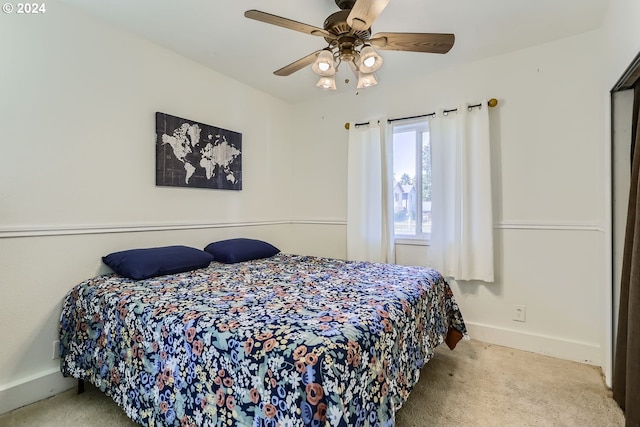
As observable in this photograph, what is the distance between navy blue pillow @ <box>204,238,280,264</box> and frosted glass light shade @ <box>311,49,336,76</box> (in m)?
1.56

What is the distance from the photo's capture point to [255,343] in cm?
111

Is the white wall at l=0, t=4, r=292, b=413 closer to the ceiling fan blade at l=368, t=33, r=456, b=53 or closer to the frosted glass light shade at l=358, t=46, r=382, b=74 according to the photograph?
the frosted glass light shade at l=358, t=46, r=382, b=74

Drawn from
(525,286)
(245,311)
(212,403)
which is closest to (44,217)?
(245,311)

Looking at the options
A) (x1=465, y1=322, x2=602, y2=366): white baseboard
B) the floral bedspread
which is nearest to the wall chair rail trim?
the floral bedspread

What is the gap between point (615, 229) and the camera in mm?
1929

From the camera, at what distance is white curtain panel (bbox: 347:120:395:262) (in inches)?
123

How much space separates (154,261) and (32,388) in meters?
0.96

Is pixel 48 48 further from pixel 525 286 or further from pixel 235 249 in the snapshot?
pixel 525 286

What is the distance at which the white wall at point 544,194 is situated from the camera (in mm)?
2316

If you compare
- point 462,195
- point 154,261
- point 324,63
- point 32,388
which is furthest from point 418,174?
point 32,388

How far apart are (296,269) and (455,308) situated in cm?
118

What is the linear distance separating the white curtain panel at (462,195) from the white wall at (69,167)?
213 centimetres

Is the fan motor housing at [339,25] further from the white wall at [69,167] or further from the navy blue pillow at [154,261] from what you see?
the navy blue pillow at [154,261]

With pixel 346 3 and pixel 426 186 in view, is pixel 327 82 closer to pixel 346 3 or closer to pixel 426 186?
pixel 346 3
